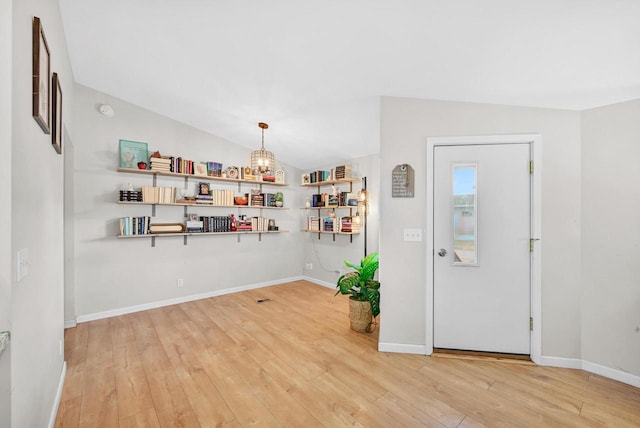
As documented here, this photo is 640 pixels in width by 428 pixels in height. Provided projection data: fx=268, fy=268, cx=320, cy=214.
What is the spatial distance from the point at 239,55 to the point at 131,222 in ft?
8.62

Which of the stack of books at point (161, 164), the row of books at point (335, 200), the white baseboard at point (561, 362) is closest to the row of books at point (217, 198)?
the stack of books at point (161, 164)

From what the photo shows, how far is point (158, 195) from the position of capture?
12.3 ft

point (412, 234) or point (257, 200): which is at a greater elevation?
point (257, 200)

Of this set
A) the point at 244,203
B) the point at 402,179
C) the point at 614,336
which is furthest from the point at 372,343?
the point at 244,203

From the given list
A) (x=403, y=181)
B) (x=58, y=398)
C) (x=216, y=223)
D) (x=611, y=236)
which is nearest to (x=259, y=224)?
(x=216, y=223)

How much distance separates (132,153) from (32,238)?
110 inches

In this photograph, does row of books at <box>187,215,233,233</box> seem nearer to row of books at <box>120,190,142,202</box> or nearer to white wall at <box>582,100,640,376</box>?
row of books at <box>120,190,142,202</box>

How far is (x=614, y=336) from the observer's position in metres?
2.20

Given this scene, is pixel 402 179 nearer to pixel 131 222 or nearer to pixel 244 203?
pixel 244 203

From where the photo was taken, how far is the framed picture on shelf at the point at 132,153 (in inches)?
142

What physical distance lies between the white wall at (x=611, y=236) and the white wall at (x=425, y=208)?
0.24 feet

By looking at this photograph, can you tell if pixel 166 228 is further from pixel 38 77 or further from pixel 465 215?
pixel 465 215

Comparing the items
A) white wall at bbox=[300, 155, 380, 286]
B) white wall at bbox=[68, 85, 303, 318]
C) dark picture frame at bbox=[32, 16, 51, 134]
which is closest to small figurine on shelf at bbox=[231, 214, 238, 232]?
white wall at bbox=[68, 85, 303, 318]

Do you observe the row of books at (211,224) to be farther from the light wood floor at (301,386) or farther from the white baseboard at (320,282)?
the white baseboard at (320,282)
